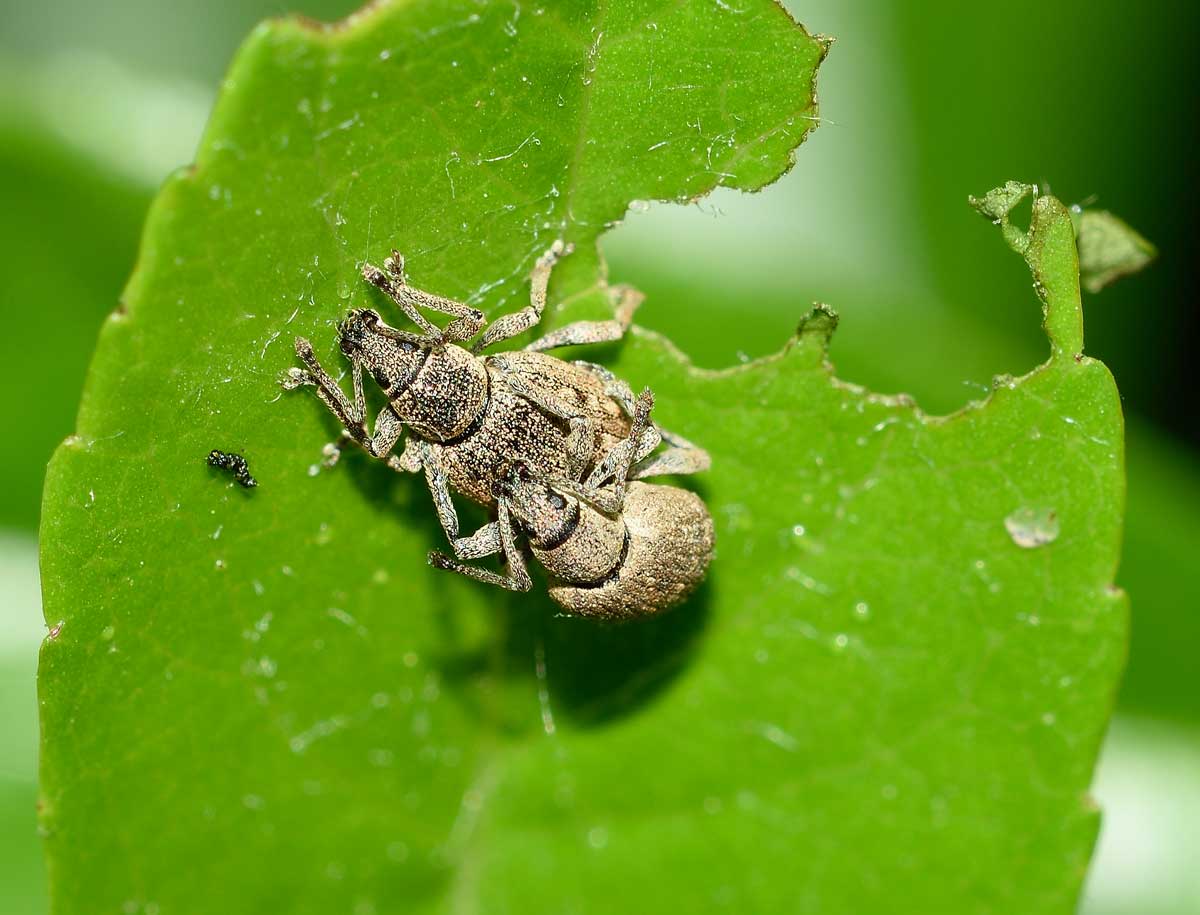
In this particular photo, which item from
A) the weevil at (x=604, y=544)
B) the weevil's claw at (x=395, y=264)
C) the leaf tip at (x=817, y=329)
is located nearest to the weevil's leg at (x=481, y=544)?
the weevil at (x=604, y=544)

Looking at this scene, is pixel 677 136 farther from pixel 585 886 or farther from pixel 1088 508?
pixel 585 886

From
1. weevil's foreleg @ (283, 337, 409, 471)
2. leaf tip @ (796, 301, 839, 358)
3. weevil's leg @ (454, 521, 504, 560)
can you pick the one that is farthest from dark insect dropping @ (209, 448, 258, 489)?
leaf tip @ (796, 301, 839, 358)

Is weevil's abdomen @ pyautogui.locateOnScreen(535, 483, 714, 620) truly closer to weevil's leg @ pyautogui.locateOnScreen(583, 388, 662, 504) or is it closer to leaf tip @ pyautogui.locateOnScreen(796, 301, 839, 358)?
weevil's leg @ pyautogui.locateOnScreen(583, 388, 662, 504)

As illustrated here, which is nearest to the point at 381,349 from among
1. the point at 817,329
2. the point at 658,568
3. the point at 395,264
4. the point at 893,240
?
the point at 395,264

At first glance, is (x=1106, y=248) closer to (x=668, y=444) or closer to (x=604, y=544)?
(x=668, y=444)

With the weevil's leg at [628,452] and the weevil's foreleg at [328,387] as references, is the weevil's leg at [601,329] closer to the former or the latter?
the weevil's leg at [628,452]

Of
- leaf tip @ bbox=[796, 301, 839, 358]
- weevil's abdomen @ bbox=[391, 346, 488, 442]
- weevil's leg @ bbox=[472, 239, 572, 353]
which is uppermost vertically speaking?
leaf tip @ bbox=[796, 301, 839, 358]
